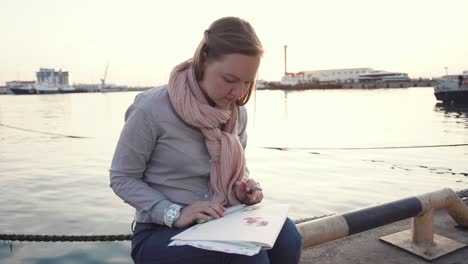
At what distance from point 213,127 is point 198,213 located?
372 millimetres

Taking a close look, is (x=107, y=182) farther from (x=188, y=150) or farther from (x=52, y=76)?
(x=52, y=76)

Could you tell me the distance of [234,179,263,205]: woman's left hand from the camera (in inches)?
74.6

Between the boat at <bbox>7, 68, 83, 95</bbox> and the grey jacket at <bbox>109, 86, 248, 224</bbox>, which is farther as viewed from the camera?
the boat at <bbox>7, 68, 83, 95</bbox>

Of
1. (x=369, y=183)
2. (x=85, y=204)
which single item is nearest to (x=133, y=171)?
(x=85, y=204)

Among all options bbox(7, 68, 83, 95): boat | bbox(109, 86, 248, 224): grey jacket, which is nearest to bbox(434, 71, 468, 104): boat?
bbox(109, 86, 248, 224): grey jacket

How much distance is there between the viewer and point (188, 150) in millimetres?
1782

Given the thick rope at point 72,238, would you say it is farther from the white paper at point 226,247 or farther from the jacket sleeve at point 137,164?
the white paper at point 226,247

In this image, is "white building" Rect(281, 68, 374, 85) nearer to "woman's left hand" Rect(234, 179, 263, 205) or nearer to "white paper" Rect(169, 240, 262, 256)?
"woman's left hand" Rect(234, 179, 263, 205)

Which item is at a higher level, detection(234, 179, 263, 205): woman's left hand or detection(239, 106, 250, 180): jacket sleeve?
detection(239, 106, 250, 180): jacket sleeve

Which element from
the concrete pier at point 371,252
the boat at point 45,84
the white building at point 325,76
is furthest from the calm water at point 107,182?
the boat at point 45,84

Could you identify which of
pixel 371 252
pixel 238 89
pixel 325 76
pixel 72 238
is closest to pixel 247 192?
pixel 238 89

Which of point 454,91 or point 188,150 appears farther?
point 454,91

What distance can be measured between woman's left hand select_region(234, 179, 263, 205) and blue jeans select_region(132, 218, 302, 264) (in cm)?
18

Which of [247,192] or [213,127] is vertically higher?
[213,127]
